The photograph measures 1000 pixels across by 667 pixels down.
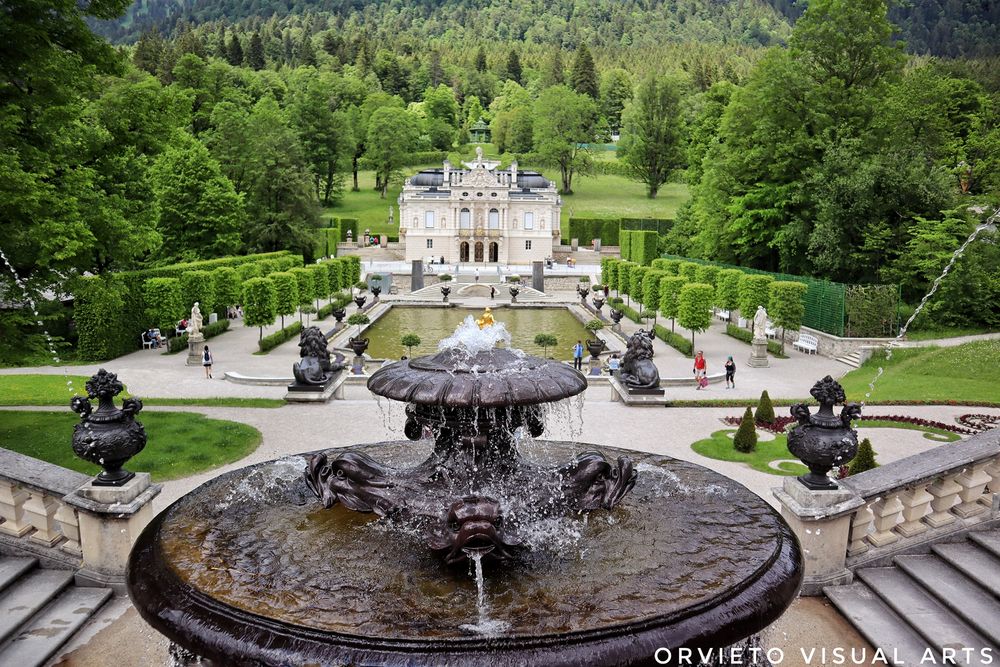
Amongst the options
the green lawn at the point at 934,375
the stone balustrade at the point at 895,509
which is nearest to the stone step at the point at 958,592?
the stone balustrade at the point at 895,509

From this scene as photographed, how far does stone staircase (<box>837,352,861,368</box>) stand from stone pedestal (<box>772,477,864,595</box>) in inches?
847

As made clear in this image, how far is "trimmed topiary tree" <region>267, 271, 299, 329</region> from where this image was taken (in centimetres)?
3401

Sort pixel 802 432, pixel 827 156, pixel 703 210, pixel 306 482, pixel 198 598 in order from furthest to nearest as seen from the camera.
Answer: pixel 703 210 → pixel 827 156 → pixel 306 482 → pixel 802 432 → pixel 198 598

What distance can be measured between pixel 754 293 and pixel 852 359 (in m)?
5.66

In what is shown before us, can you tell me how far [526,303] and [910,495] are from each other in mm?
43925

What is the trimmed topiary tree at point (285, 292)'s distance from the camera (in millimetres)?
34006

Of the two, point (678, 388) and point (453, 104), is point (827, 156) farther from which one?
point (453, 104)

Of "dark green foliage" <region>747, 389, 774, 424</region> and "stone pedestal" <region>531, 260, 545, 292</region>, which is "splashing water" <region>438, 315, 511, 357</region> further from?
"stone pedestal" <region>531, 260, 545, 292</region>

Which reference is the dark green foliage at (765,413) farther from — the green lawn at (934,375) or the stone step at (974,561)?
the stone step at (974,561)

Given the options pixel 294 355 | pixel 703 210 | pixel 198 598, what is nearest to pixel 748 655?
pixel 198 598

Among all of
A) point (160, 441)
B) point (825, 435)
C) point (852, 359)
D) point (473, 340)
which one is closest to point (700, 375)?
point (852, 359)

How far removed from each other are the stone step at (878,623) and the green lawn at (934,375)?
13.2 m

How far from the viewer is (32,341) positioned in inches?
542

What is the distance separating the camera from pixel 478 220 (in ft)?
260
